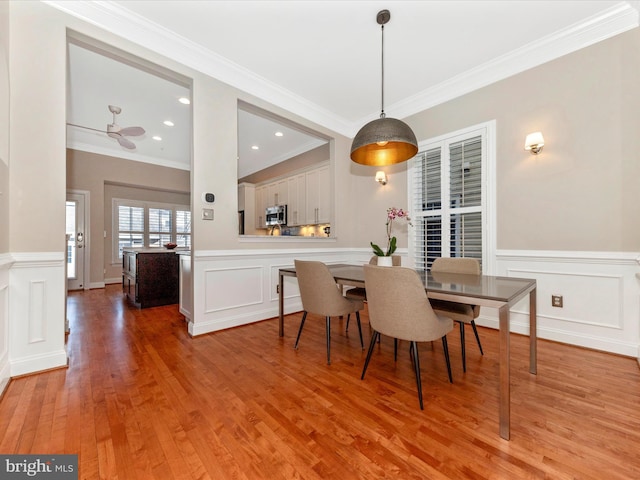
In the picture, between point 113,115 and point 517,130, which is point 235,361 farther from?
point 113,115

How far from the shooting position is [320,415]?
1.60 metres

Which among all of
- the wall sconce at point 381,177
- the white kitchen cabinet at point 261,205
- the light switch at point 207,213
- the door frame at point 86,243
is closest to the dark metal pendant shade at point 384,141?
the wall sconce at point 381,177

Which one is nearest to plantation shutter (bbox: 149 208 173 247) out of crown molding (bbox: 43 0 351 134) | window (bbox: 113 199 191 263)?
window (bbox: 113 199 191 263)

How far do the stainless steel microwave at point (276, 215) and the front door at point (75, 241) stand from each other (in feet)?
12.7

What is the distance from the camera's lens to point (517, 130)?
116 inches

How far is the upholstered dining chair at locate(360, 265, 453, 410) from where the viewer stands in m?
1.68

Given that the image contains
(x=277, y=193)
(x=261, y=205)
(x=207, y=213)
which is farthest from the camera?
(x=261, y=205)

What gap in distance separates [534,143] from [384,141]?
1880 millimetres

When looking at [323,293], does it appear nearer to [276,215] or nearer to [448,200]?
[448,200]

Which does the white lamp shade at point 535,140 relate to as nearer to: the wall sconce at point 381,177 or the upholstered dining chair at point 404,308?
the wall sconce at point 381,177

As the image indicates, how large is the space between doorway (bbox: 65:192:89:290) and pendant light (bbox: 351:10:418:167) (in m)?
6.21

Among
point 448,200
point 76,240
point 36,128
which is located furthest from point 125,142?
point 448,200

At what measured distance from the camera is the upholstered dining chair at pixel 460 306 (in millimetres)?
2123

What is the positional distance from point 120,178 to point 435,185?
6.61m
